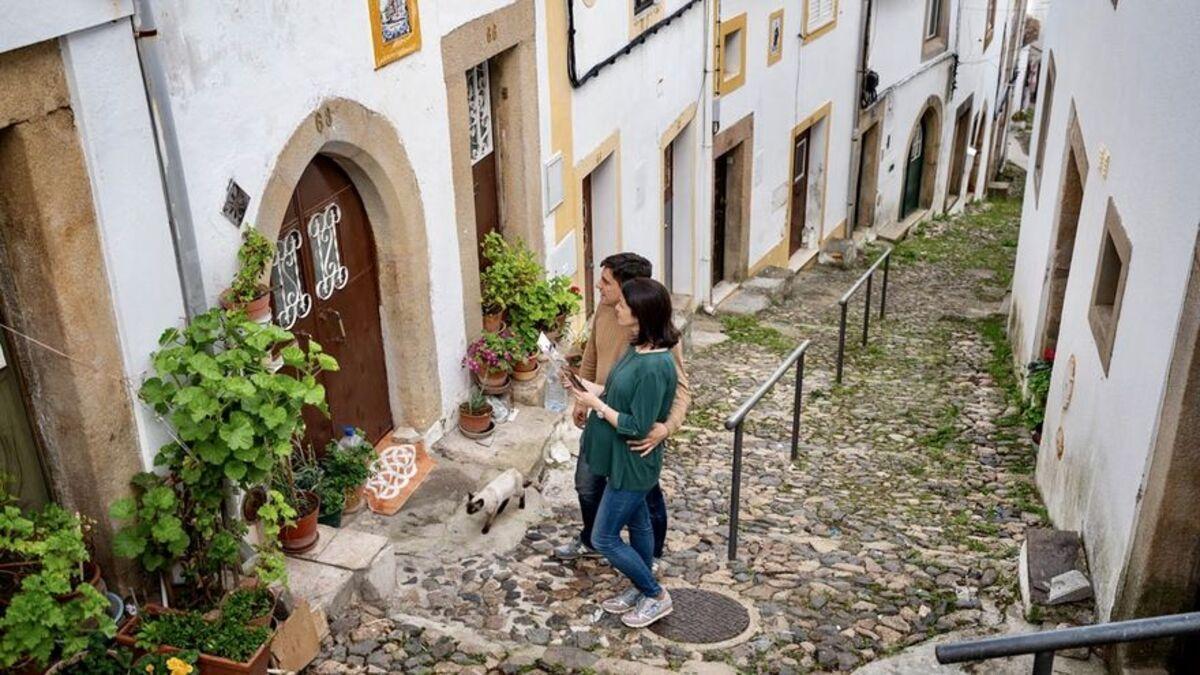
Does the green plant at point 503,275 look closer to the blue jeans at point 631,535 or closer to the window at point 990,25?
the blue jeans at point 631,535

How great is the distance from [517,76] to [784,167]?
8.18 metres

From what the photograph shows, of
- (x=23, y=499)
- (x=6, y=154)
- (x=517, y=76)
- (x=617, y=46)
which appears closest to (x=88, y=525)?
(x=23, y=499)

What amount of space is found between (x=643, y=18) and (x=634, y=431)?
20.9ft

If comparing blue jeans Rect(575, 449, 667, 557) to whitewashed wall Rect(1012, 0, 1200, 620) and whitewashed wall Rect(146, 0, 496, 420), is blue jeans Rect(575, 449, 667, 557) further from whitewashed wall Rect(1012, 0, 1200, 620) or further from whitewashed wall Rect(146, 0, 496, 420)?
whitewashed wall Rect(1012, 0, 1200, 620)

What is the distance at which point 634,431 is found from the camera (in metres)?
4.85

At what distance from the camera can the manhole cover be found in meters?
5.36

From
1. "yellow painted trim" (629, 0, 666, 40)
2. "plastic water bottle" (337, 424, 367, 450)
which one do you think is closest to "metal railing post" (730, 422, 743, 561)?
"plastic water bottle" (337, 424, 367, 450)

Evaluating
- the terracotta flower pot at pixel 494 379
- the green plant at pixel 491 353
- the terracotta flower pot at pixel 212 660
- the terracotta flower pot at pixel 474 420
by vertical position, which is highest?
the terracotta flower pot at pixel 212 660

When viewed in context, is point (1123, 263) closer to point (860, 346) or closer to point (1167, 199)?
point (1167, 199)

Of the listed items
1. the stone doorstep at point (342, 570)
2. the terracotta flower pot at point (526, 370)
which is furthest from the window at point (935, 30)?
the stone doorstep at point (342, 570)

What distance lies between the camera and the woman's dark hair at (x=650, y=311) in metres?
4.71

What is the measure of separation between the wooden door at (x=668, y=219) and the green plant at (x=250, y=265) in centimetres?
717

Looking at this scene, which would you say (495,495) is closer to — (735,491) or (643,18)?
(735,491)

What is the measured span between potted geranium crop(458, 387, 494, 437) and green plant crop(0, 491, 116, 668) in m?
3.57
